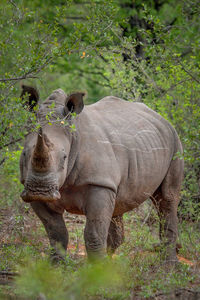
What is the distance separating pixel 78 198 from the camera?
6203mm

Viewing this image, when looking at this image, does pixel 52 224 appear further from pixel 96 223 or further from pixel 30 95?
pixel 30 95

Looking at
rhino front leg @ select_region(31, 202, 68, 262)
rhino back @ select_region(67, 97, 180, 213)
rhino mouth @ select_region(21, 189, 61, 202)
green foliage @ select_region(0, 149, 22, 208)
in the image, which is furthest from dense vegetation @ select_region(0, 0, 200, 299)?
rhino mouth @ select_region(21, 189, 61, 202)

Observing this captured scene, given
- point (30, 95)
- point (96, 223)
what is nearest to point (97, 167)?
point (96, 223)

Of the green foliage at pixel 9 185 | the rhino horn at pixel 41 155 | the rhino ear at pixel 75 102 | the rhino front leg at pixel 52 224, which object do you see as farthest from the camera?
the green foliage at pixel 9 185

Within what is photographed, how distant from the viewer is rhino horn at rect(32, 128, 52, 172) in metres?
5.30

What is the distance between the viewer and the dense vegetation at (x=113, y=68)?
6.26 m

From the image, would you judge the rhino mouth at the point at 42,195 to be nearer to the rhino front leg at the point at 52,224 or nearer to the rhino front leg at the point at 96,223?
the rhino front leg at the point at 96,223

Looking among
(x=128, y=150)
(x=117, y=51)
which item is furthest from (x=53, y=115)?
(x=117, y=51)

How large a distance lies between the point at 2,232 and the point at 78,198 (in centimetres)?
181

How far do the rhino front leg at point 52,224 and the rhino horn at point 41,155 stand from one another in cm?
111

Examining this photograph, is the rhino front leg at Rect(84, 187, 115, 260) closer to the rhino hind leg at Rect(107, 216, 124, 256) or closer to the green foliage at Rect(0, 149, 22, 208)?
the rhino hind leg at Rect(107, 216, 124, 256)

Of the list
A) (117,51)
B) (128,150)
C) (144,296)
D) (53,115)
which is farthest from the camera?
(117,51)

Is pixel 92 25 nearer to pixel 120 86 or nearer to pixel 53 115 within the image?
pixel 53 115

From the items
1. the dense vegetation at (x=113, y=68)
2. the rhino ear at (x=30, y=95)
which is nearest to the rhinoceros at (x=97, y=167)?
the rhino ear at (x=30, y=95)
